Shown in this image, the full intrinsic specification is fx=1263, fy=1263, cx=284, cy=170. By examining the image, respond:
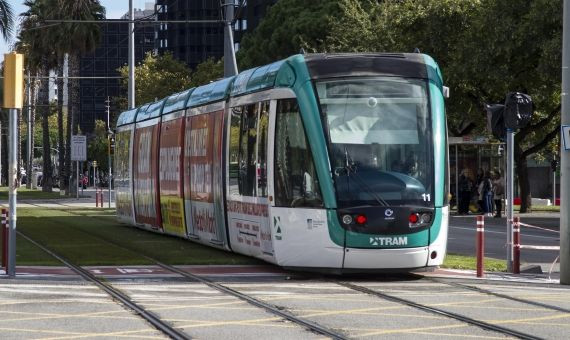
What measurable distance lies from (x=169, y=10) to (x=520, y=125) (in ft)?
427

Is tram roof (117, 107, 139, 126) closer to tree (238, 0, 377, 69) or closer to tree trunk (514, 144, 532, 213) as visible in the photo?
tree (238, 0, 377, 69)

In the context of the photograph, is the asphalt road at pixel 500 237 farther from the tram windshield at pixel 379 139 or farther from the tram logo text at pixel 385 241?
the tram logo text at pixel 385 241

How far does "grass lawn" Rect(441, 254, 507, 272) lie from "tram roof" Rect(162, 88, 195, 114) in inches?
255

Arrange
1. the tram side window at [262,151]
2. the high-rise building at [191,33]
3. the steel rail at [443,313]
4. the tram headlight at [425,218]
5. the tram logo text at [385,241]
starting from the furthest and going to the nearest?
the high-rise building at [191,33]
the tram side window at [262,151]
the tram headlight at [425,218]
the tram logo text at [385,241]
the steel rail at [443,313]

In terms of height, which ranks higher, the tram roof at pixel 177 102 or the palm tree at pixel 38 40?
the palm tree at pixel 38 40

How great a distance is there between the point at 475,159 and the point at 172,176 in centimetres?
2469

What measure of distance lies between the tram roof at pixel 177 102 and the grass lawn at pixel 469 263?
21.2 feet

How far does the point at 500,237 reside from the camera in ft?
107

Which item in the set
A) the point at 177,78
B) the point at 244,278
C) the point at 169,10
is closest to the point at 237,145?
the point at 244,278

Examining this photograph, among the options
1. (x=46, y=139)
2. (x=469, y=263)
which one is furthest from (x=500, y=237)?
(x=46, y=139)

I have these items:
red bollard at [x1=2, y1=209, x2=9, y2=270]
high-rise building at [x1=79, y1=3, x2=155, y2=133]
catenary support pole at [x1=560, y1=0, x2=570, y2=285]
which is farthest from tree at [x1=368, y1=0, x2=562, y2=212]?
high-rise building at [x1=79, y1=3, x2=155, y2=133]

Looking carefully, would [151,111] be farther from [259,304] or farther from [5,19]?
[5,19]

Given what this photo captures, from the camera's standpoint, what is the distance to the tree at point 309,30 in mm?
55991

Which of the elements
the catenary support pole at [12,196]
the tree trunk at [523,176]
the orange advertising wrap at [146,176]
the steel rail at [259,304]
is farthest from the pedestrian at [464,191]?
the catenary support pole at [12,196]
